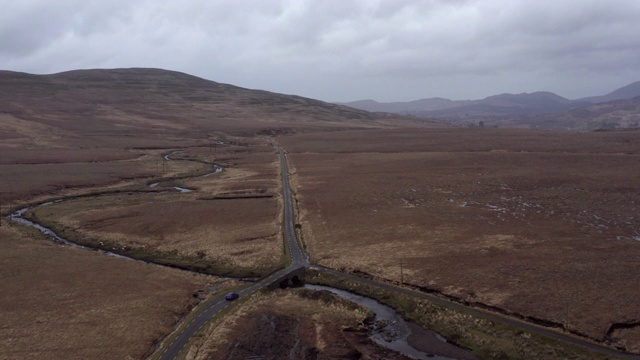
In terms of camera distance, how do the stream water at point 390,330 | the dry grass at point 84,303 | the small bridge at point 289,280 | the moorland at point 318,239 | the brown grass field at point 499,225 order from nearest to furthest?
the stream water at point 390,330
the dry grass at point 84,303
the moorland at point 318,239
the brown grass field at point 499,225
the small bridge at point 289,280

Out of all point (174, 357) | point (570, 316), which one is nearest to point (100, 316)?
point (174, 357)

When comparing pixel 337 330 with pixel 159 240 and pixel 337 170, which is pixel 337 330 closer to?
pixel 159 240

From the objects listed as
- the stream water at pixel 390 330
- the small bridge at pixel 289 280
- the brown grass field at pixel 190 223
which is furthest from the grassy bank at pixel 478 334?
the brown grass field at pixel 190 223

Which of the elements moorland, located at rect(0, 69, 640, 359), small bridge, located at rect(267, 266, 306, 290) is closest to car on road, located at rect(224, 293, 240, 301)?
moorland, located at rect(0, 69, 640, 359)

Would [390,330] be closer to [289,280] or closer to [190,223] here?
[289,280]

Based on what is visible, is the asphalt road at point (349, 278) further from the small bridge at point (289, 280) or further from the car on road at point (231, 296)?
the small bridge at point (289, 280)

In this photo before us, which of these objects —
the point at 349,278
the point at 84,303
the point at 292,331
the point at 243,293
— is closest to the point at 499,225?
the point at 349,278
